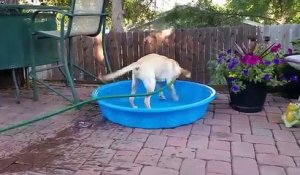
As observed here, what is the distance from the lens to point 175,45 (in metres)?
4.59

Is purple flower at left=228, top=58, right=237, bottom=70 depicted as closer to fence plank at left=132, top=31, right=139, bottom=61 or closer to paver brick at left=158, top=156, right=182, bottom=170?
paver brick at left=158, top=156, right=182, bottom=170

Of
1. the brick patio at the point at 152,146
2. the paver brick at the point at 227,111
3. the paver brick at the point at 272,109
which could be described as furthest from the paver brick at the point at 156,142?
the paver brick at the point at 272,109

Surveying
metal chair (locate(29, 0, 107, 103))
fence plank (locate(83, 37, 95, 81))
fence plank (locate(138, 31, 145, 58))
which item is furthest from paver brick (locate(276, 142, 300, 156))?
fence plank (locate(83, 37, 95, 81))

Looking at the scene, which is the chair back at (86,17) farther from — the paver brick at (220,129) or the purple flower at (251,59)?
the paver brick at (220,129)

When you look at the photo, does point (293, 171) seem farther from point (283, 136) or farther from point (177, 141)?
point (177, 141)

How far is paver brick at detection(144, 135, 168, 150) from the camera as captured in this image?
2.49 m

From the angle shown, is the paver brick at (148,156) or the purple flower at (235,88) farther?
the purple flower at (235,88)

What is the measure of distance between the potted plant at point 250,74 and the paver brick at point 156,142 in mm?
968

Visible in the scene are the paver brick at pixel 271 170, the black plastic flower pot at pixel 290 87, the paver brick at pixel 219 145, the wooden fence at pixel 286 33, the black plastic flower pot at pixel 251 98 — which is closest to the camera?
the paver brick at pixel 271 170

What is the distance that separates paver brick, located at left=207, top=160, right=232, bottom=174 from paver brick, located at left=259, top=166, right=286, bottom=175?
0.19m

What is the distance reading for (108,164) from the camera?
2.21 meters

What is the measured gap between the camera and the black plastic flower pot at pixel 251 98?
128 inches

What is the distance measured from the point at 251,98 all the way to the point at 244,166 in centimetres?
120

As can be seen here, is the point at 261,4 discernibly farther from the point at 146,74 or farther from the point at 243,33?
the point at 146,74
